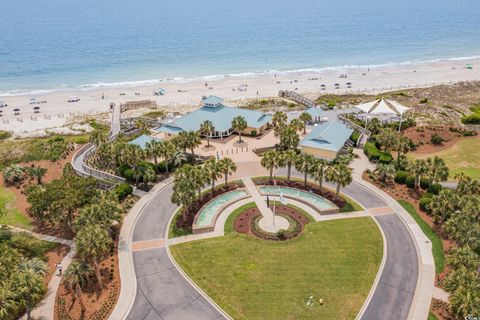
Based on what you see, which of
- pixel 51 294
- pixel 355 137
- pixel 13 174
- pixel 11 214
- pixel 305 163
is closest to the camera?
pixel 51 294

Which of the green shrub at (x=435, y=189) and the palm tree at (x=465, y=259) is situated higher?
the green shrub at (x=435, y=189)

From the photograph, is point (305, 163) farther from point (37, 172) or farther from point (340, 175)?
point (37, 172)

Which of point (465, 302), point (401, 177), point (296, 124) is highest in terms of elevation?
point (296, 124)

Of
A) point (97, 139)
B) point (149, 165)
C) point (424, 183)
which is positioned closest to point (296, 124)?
point (424, 183)

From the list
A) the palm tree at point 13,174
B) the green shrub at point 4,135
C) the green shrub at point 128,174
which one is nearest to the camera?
the palm tree at point 13,174

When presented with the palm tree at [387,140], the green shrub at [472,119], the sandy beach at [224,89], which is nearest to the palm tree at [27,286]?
the palm tree at [387,140]

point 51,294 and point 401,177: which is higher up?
point 401,177

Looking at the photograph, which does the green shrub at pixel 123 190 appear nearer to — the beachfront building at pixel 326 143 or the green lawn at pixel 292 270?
the green lawn at pixel 292 270

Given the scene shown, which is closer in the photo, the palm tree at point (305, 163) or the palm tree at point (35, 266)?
the palm tree at point (35, 266)
